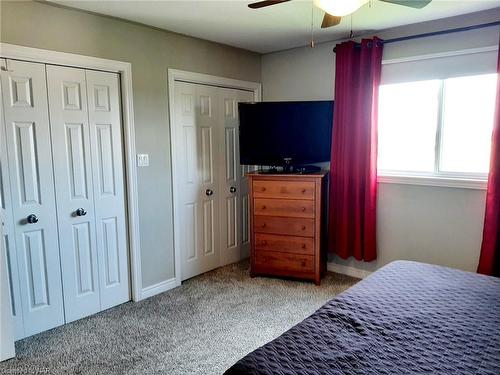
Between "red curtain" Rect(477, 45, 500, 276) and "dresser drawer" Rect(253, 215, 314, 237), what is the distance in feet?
4.49

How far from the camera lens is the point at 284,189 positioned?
11.5 ft

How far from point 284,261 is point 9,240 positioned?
226 centimetres

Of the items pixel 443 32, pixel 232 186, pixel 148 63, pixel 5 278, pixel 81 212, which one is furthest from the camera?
pixel 232 186

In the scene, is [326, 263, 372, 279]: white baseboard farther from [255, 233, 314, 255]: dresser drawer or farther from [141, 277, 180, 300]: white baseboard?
[141, 277, 180, 300]: white baseboard

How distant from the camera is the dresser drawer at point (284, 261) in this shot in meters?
3.53

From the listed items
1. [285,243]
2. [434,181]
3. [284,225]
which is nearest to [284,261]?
[285,243]

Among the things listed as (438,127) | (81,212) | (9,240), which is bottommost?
(9,240)

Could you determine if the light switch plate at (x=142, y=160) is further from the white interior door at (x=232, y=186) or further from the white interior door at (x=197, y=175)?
the white interior door at (x=232, y=186)

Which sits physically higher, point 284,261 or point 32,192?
point 32,192

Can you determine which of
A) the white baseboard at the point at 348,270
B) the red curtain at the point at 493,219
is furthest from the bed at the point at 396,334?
the white baseboard at the point at 348,270

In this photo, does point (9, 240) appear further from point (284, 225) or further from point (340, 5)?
point (340, 5)

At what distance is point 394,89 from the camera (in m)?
3.43

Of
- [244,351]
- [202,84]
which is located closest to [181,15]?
[202,84]

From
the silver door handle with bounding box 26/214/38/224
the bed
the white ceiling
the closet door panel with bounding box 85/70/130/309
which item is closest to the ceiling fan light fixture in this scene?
the white ceiling
